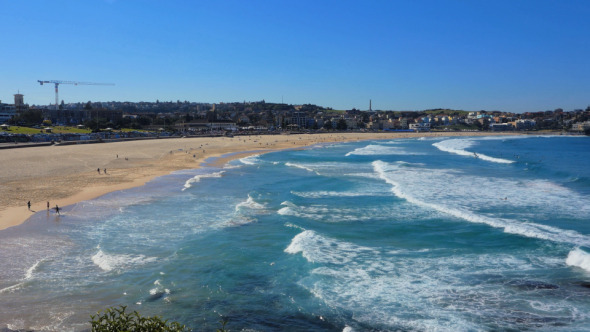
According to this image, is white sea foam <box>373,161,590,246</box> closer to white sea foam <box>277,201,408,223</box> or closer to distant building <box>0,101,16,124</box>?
white sea foam <box>277,201,408,223</box>

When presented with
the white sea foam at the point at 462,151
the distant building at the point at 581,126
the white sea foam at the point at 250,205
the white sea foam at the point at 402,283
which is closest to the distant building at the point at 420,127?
the distant building at the point at 581,126

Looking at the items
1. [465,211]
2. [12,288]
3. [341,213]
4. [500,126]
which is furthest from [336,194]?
[500,126]

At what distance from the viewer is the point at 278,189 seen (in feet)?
94.8

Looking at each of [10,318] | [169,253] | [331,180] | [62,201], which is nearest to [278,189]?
[331,180]

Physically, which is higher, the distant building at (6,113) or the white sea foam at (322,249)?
the distant building at (6,113)

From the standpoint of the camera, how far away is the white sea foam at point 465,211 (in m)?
17.4

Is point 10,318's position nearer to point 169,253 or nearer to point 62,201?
point 169,253

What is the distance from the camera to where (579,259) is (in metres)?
14.2

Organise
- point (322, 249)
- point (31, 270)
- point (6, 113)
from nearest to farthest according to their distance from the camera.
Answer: point (31, 270) < point (322, 249) < point (6, 113)

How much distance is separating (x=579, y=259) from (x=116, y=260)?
1430 cm

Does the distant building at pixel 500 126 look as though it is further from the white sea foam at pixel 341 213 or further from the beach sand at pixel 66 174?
the white sea foam at pixel 341 213

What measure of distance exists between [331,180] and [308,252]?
709 inches

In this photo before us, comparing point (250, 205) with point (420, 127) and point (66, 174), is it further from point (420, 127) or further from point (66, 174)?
point (420, 127)

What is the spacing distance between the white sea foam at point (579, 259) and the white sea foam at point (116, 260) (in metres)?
13.0
